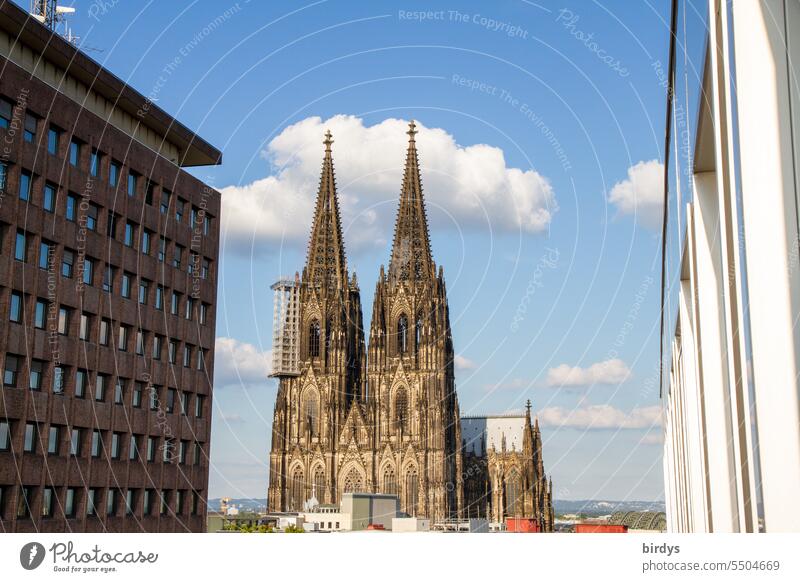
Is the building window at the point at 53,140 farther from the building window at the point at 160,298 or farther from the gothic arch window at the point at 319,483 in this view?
the gothic arch window at the point at 319,483

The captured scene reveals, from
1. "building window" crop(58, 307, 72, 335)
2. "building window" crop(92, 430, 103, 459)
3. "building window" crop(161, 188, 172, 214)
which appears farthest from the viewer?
"building window" crop(161, 188, 172, 214)

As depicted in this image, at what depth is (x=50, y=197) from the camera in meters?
36.6

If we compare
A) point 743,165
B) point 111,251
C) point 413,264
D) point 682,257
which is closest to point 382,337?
point 413,264

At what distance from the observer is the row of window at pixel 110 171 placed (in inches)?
1375

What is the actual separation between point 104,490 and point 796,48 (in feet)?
115

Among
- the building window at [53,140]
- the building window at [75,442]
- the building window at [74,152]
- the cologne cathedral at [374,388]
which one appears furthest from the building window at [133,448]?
→ the cologne cathedral at [374,388]

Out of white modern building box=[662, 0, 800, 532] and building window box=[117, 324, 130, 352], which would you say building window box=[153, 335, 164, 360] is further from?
white modern building box=[662, 0, 800, 532]

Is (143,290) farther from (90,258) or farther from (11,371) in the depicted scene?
(11,371)

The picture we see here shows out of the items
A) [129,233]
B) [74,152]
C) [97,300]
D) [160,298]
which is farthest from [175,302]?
[74,152]

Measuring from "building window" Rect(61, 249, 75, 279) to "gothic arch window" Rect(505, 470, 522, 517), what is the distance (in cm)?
8913

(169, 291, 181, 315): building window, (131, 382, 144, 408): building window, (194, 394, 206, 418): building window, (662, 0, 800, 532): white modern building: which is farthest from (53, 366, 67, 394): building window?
(662, 0, 800, 532): white modern building

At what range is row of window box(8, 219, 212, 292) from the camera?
115 ft

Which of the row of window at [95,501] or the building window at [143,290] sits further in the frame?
the building window at [143,290]
